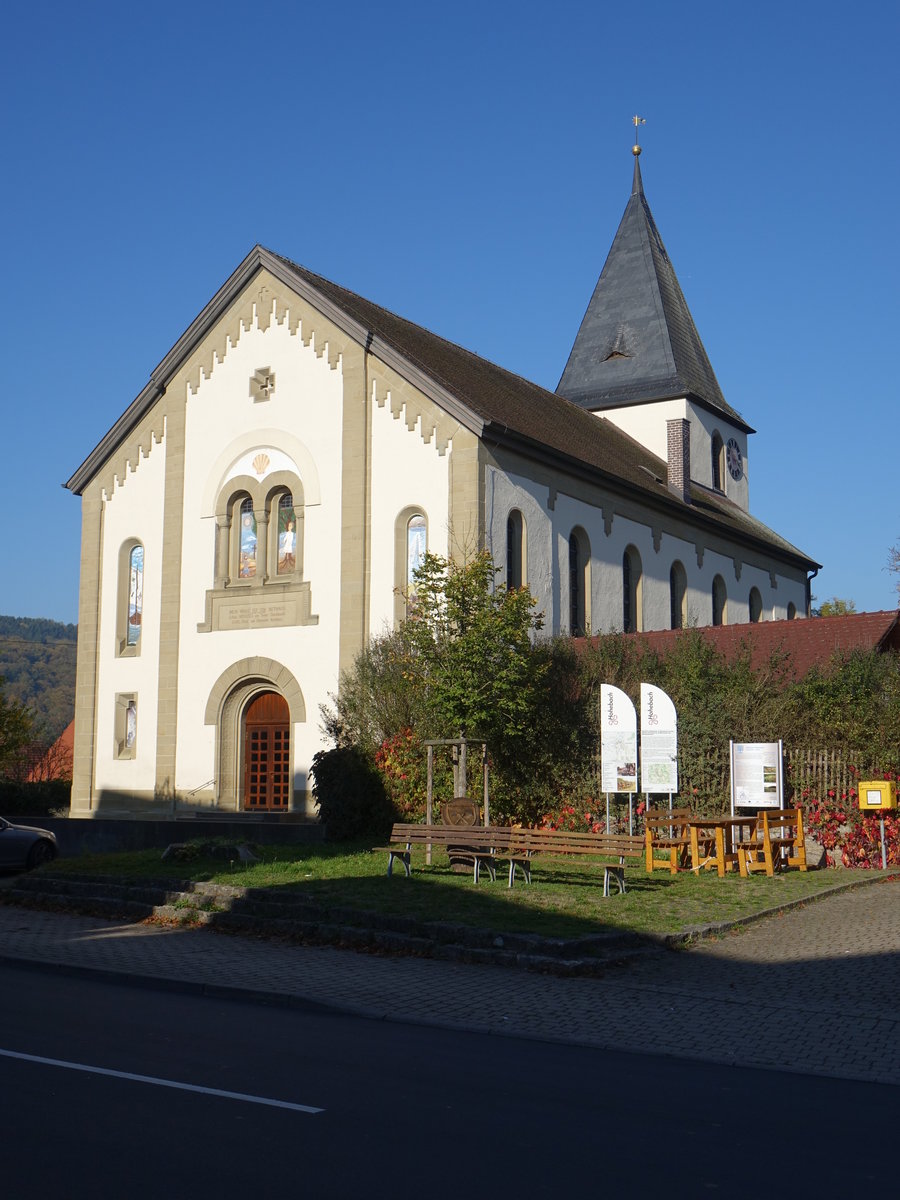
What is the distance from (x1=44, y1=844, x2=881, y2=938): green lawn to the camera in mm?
13648

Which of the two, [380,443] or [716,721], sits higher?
[380,443]

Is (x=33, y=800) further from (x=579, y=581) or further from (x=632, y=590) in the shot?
(x=632, y=590)

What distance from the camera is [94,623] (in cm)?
3209

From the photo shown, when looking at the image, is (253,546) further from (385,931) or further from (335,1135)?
(335,1135)

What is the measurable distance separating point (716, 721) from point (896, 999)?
1097cm

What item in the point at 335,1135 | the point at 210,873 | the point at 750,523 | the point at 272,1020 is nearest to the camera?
the point at 335,1135

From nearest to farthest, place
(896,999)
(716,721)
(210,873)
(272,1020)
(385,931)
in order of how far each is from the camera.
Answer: (272,1020) < (896,999) < (385,931) < (210,873) < (716,721)

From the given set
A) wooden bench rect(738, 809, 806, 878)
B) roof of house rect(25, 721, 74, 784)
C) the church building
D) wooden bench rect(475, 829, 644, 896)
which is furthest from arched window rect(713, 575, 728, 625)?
roof of house rect(25, 721, 74, 784)

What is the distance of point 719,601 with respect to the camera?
124 ft

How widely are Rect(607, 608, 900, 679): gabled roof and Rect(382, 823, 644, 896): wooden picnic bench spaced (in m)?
7.48

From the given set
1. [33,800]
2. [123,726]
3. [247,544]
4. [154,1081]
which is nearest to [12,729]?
[33,800]

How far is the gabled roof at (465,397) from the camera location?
27.8 m

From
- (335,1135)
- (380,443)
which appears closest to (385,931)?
(335,1135)

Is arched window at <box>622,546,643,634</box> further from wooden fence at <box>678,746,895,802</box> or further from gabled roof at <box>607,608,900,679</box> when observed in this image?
wooden fence at <box>678,746,895,802</box>
